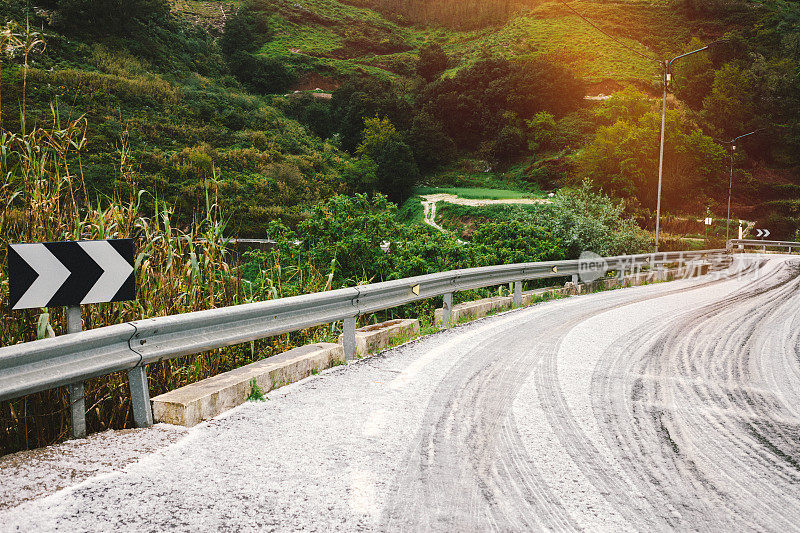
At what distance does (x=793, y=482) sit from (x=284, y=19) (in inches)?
6682

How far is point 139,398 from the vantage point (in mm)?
3775

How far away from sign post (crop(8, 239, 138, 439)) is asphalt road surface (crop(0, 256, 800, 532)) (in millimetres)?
692

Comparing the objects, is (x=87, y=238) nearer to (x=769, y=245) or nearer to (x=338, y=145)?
(x=769, y=245)

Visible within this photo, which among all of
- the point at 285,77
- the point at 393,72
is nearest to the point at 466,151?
the point at 285,77

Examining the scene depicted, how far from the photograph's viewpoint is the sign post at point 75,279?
3301mm

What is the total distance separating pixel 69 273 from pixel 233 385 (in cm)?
146

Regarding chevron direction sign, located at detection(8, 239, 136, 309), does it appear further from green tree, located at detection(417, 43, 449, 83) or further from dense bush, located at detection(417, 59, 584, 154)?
green tree, located at detection(417, 43, 449, 83)

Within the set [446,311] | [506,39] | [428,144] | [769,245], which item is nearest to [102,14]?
[428,144]

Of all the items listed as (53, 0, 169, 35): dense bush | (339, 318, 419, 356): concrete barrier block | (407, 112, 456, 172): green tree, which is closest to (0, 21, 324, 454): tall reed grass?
(339, 318, 419, 356): concrete barrier block

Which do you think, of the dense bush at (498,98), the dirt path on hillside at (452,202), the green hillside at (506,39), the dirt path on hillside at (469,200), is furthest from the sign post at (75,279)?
the green hillside at (506,39)

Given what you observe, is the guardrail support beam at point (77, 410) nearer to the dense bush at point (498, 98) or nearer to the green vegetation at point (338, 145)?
the green vegetation at point (338, 145)

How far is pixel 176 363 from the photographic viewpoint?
4.61 meters

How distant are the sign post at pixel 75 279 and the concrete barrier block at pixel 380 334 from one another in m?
2.79

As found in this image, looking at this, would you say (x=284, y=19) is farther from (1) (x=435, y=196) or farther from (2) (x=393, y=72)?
(1) (x=435, y=196)
